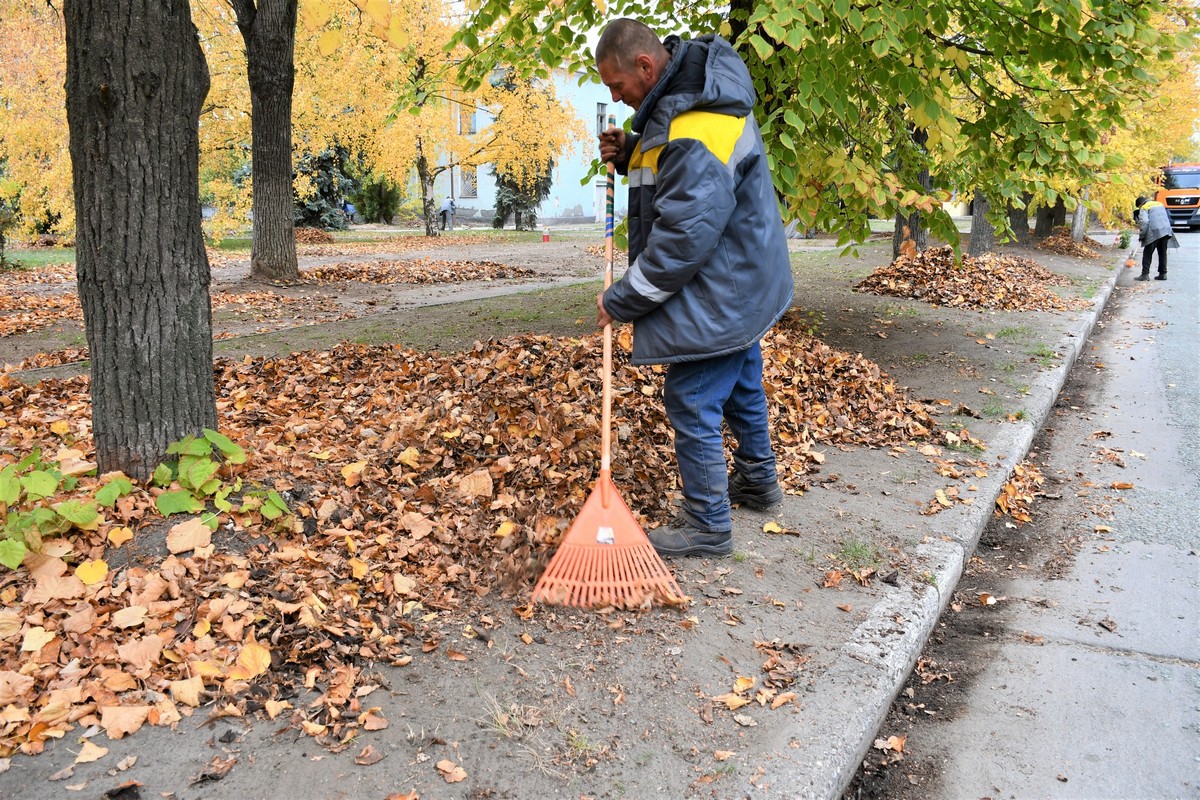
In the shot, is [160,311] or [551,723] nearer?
[551,723]

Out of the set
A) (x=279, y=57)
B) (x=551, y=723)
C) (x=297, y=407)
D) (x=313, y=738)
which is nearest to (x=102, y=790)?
(x=313, y=738)

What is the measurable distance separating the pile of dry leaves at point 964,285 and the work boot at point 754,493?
24.4 ft

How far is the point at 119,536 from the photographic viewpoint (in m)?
2.96

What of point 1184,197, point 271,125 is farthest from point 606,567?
point 1184,197

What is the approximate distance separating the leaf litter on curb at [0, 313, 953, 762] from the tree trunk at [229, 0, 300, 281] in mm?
6584

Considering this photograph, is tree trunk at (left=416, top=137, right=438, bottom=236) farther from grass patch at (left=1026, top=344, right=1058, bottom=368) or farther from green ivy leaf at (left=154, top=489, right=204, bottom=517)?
green ivy leaf at (left=154, top=489, right=204, bottom=517)

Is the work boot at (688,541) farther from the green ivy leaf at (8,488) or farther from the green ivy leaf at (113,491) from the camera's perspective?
the green ivy leaf at (8,488)

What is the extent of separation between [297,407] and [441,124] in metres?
18.7

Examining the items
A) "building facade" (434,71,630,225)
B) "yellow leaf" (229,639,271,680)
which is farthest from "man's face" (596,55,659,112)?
"building facade" (434,71,630,225)

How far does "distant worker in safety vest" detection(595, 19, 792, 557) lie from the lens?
3152mm

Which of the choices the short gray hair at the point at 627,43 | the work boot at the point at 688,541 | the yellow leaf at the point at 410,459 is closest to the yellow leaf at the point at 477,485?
the yellow leaf at the point at 410,459

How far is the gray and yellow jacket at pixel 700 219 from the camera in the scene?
3.14 m

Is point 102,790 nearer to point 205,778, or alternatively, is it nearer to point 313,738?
point 205,778

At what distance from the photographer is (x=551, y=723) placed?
2.53m
